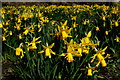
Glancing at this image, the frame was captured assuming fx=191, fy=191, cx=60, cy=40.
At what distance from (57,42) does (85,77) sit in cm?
75

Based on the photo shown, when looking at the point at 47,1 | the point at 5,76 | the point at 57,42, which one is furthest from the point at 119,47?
the point at 47,1

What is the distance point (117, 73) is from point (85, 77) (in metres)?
0.86

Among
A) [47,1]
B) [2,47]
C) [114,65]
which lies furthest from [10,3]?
[114,65]

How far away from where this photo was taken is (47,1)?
17.9 meters

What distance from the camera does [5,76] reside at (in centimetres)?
265

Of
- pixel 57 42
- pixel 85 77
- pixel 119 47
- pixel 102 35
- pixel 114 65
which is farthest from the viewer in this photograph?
pixel 102 35

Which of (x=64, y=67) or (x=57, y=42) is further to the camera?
(x=57, y=42)

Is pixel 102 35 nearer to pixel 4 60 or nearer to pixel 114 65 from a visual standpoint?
pixel 114 65

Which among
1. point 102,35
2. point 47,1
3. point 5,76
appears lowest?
point 5,76

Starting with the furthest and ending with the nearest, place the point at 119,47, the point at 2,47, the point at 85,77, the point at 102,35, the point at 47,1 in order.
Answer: the point at 47,1 < the point at 102,35 < the point at 2,47 < the point at 119,47 < the point at 85,77

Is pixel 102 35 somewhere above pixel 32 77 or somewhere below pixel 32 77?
above

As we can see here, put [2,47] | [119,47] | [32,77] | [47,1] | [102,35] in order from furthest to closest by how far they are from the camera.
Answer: [47,1] < [102,35] < [2,47] < [119,47] < [32,77]

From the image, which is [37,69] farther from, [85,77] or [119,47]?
[119,47]

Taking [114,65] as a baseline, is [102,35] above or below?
above
